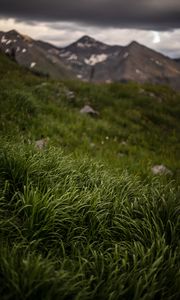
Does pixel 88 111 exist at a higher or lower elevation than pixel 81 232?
lower

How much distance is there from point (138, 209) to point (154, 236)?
0.80 metres

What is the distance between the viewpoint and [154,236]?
4.96 m

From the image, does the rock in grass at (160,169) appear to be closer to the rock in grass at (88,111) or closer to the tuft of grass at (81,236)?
the tuft of grass at (81,236)

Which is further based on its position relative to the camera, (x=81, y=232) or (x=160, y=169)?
(x=160, y=169)

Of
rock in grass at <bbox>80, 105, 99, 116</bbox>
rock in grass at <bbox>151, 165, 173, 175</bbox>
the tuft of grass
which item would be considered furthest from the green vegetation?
rock in grass at <bbox>80, 105, 99, 116</bbox>

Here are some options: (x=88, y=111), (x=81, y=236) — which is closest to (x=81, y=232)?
(x=81, y=236)

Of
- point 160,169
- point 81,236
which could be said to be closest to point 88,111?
point 160,169

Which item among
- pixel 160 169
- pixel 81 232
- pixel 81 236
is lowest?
pixel 160 169

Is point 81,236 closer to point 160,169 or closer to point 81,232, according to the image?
point 81,232

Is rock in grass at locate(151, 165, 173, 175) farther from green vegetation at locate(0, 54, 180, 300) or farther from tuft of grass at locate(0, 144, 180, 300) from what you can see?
tuft of grass at locate(0, 144, 180, 300)

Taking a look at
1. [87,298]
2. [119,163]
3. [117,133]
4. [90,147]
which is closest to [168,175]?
[119,163]

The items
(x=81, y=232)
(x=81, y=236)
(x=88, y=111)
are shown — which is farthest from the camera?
(x=88, y=111)

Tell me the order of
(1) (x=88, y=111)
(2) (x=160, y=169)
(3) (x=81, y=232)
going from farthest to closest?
(1) (x=88, y=111), (2) (x=160, y=169), (3) (x=81, y=232)

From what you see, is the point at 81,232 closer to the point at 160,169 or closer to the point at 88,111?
the point at 160,169
